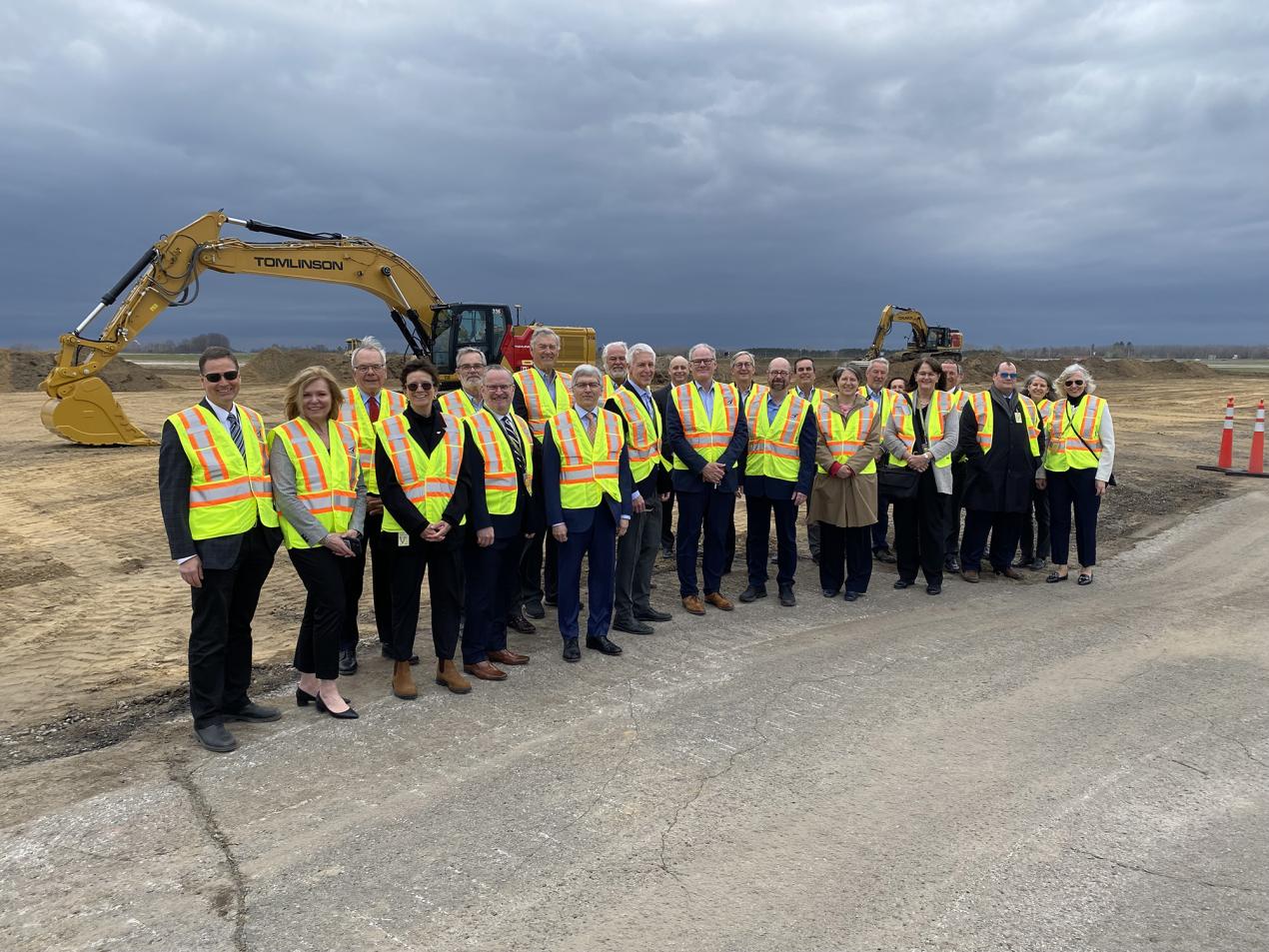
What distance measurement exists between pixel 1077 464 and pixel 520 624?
523 cm

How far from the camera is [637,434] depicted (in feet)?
21.2

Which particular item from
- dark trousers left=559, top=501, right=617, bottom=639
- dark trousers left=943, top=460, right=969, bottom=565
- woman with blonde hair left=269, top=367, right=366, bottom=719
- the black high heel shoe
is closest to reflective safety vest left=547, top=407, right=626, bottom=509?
dark trousers left=559, top=501, right=617, bottom=639

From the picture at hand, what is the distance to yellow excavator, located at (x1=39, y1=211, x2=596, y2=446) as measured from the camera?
55.0 ft

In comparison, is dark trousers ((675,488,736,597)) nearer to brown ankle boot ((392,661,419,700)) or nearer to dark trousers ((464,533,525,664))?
dark trousers ((464,533,525,664))

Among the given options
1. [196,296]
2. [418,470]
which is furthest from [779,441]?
[196,296]

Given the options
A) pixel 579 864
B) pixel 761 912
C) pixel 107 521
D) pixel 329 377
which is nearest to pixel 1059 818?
pixel 761 912

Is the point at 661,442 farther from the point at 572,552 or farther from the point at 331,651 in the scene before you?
the point at 331,651

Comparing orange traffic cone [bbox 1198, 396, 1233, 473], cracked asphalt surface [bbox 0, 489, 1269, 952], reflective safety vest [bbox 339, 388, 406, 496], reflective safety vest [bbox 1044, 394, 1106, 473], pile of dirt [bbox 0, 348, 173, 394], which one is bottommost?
cracked asphalt surface [bbox 0, 489, 1269, 952]

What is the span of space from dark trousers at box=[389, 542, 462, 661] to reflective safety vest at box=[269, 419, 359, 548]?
0.49m

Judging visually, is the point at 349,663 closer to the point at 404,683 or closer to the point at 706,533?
the point at 404,683

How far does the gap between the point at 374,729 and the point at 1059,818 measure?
3.37m

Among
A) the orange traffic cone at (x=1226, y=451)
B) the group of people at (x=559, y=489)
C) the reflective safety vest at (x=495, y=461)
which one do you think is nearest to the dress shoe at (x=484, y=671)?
the group of people at (x=559, y=489)

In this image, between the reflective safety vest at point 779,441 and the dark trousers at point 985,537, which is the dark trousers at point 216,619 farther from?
the dark trousers at point 985,537

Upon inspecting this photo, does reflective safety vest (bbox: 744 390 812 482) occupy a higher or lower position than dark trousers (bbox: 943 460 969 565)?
higher
